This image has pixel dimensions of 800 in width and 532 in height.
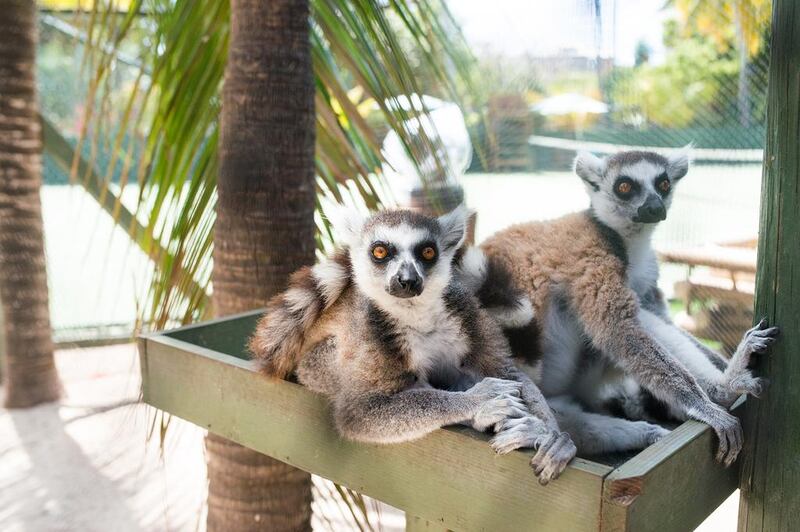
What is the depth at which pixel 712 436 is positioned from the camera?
5.48 ft

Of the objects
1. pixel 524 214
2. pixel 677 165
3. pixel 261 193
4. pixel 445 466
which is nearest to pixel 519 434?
pixel 445 466

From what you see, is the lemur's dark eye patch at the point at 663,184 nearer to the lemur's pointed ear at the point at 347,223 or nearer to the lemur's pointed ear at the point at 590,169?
the lemur's pointed ear at the point at 590,169

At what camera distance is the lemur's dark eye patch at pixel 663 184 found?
Answer: 2.20 metres

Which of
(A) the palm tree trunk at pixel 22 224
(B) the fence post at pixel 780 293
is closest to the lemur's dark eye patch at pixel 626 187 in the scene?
(B) the fence post at pixel 780 293

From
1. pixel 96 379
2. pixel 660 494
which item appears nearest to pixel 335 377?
pixel 660 494

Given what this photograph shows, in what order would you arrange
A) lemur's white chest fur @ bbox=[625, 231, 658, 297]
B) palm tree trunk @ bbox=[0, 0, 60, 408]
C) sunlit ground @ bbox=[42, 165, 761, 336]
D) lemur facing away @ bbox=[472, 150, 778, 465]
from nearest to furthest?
lemur facing away @ bbox=[472, 150, 778, 465], lemur's white chest fur @ bbox=[625, 231, 658, 297], sunlit ground @ bbox=[42, 165, 761, 336], palm tree trunk @ bbox=[0, 0, 60, 408]

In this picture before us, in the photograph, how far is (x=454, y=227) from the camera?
202 centimetres

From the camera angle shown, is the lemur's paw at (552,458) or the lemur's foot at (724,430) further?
the lemur's foot at (724,430)

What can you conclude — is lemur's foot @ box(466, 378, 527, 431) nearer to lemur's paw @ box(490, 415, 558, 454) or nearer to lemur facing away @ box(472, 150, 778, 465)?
lemur's paw @ box(490, 415, 558, 454)

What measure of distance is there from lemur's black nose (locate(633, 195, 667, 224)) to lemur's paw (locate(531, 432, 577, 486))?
933mm

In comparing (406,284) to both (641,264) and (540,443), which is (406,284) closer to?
(540,443)

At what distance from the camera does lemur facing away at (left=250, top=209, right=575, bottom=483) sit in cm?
163

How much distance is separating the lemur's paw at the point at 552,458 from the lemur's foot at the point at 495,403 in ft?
0.45

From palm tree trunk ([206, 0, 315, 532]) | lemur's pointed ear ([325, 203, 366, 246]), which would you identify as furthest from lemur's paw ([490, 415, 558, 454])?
palm tree trunk ([206, 0, 315, 532])
